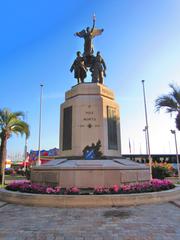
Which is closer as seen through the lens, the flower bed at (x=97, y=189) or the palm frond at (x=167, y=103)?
the flower bed at (x=97, y=189)

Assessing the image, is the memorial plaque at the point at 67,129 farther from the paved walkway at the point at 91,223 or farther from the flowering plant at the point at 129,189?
the paved walkway at the point at 91,223

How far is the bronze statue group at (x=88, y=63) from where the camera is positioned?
13891 millimetres

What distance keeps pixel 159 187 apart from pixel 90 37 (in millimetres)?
10447

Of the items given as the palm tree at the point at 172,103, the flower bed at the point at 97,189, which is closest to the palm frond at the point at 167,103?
the palm tree at the point at 172,103

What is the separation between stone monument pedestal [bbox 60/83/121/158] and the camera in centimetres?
1166

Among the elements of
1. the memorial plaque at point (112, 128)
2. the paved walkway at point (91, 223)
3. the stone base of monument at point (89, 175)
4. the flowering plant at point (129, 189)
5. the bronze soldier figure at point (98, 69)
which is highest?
the bronze soldier figure at point (98, 69)

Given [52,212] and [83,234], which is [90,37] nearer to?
[52,212]

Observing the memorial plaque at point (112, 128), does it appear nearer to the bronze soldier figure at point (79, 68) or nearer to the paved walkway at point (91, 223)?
the bronze soldier figure at point (79, 68)

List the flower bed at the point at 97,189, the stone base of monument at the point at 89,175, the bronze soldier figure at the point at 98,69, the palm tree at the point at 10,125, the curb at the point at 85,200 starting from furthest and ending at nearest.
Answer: the palm tree at the point at 10,125
the bronze soldier figure at the point at 98,69
the stone base of monument at the point at 89,175
the flower bed at the point at 97,189
the curb at the point at 85,200

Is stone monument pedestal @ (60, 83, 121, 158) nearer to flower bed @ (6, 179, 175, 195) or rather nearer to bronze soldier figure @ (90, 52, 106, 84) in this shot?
bronze soldier figure @ (90, 52, 106, 84)

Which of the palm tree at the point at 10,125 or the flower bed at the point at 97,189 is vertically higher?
the palm tree at the point at 10,125

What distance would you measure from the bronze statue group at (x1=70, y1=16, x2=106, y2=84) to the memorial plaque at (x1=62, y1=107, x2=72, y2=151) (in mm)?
2527

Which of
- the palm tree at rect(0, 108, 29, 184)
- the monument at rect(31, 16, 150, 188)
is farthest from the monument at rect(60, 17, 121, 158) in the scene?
the palm tree at rect(0, 108, 29, 184)

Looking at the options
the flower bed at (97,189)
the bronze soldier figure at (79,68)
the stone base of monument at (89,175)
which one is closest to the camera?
the flower bed at (97,189)
